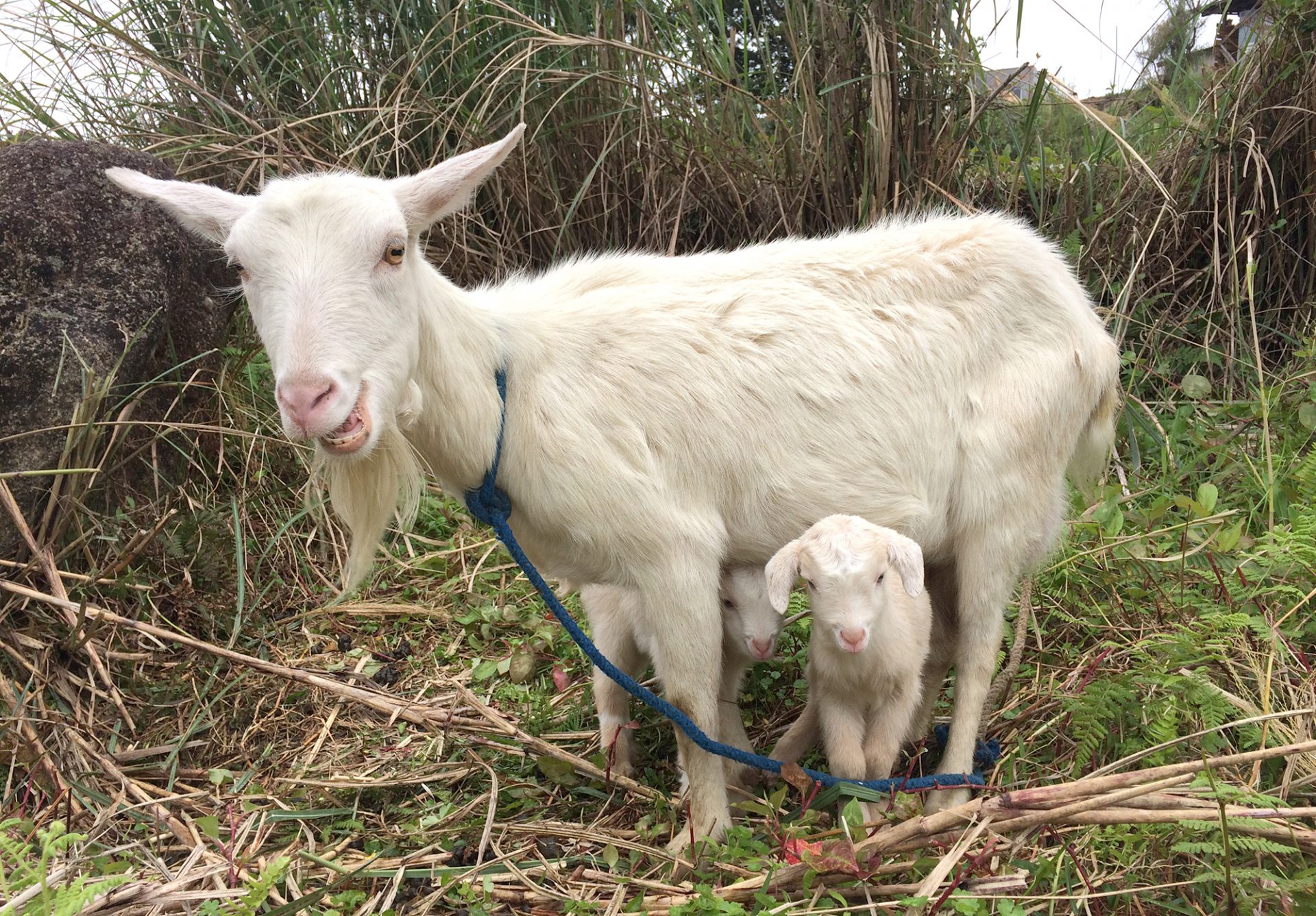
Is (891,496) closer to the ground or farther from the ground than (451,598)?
farther from the ground

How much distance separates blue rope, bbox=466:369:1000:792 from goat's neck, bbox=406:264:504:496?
0.10 feet

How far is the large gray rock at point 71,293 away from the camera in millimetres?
3342

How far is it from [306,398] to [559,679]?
172 cm

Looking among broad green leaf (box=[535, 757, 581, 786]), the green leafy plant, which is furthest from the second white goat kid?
the green leafy plant

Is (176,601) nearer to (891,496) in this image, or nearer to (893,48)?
(891,496)

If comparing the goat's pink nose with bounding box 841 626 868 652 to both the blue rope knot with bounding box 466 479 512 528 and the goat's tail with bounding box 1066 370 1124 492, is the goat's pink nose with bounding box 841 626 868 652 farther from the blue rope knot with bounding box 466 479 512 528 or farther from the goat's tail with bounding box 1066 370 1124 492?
the goat's tail with bounding box 1066 370 1124 492

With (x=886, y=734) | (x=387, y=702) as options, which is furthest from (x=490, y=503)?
(x=886, y=734)

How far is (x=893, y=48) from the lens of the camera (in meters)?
4.36

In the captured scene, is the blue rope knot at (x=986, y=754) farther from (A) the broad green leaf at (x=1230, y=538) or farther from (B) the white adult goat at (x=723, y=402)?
(A) the broad green leaf at (x=1230, y=538)

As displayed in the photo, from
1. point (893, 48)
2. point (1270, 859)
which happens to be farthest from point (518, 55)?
point (1270, 859)

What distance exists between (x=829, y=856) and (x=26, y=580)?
2.70m

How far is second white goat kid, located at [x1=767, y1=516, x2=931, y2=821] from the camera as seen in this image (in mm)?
2418

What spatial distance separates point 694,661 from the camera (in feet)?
8.86

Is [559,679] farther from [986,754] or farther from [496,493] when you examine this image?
[986,754]
